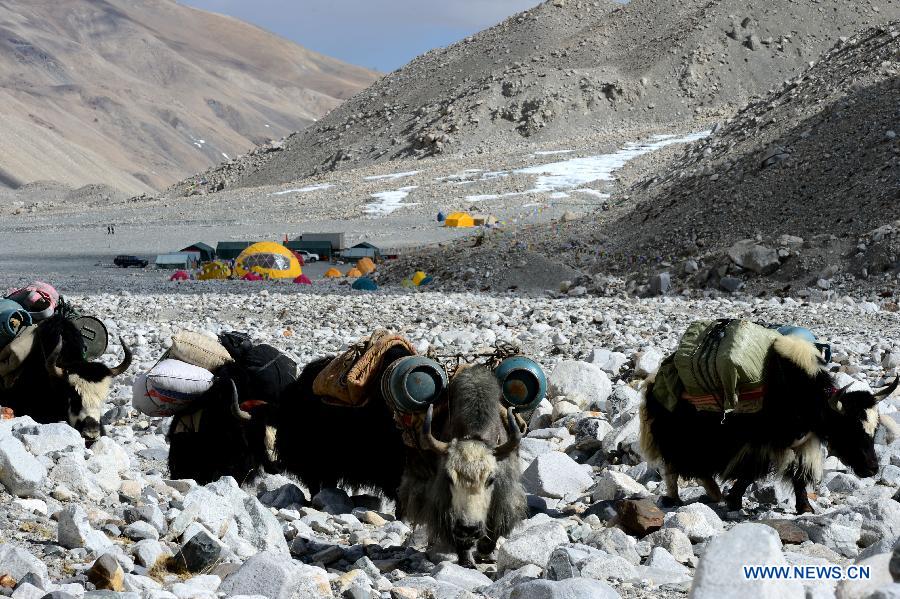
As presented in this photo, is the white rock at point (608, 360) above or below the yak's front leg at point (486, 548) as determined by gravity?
above

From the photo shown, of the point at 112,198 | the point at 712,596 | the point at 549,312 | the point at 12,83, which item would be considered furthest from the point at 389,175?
the point at 12,83

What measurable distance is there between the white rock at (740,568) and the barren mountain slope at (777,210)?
12.6 m

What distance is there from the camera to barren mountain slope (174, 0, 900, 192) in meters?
60.2

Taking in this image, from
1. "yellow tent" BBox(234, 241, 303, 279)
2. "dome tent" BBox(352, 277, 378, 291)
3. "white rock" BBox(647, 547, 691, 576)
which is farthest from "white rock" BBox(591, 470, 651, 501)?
"yellow tent" BBox(234, 241, 303, 279)

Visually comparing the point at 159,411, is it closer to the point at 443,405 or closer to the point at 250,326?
the point at 443,405

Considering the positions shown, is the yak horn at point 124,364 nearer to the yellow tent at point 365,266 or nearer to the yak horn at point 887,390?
the yak horn at point 887,390

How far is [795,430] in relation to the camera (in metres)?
5.13

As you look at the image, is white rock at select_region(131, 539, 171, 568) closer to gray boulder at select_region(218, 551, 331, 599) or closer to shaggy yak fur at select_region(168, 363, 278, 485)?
gray boulder at select_region(218, 551, 331, 599)

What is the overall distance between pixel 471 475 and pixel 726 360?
1.57 metres

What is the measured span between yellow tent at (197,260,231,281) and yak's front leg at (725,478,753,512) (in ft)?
66.5

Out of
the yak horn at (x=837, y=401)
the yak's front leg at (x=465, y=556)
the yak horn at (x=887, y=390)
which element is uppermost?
the yak horn at (x=887, y=390)

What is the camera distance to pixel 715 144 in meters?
24.2

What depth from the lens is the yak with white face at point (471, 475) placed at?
414 cm

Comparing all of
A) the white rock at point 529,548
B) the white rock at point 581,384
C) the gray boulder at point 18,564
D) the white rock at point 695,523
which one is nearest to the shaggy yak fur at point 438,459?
the white rock at point 529,548
